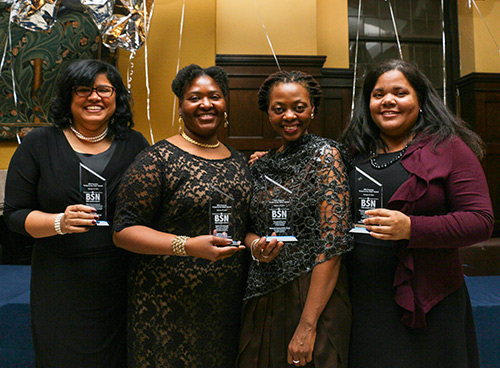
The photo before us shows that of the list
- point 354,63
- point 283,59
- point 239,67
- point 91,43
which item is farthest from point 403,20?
point 91,43

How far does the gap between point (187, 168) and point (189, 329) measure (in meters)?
0.58

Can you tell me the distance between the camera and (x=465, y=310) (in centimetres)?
132

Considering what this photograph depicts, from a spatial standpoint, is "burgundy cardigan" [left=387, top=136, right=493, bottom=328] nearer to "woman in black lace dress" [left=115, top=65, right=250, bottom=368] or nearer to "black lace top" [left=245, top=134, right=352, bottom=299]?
"black lace top" [left=245, top=134, right=352, bottom=299]

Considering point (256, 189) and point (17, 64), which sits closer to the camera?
point (256, 189)

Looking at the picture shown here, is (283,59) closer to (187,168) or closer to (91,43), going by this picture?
(91,43)

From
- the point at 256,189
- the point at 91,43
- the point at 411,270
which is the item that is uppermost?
the point at 91,43

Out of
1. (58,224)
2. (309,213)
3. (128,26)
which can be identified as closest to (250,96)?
(128,26)

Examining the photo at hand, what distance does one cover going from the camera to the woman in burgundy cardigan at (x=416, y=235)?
1.18m

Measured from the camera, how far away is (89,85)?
150 cm

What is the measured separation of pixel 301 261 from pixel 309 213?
170 millimetres

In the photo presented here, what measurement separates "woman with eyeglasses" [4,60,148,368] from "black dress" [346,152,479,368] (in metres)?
0.93

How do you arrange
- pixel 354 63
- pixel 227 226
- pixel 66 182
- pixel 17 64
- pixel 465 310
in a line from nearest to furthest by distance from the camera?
pixel 227 226 < pixel 465 310 < pixel 66 182 < pixel 17 64 < pixel 354 63

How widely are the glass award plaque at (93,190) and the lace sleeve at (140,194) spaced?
75mm

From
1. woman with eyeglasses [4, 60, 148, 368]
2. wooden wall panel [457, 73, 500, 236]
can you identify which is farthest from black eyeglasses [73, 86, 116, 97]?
wooden wall panel [457, 73, 500, 236]
